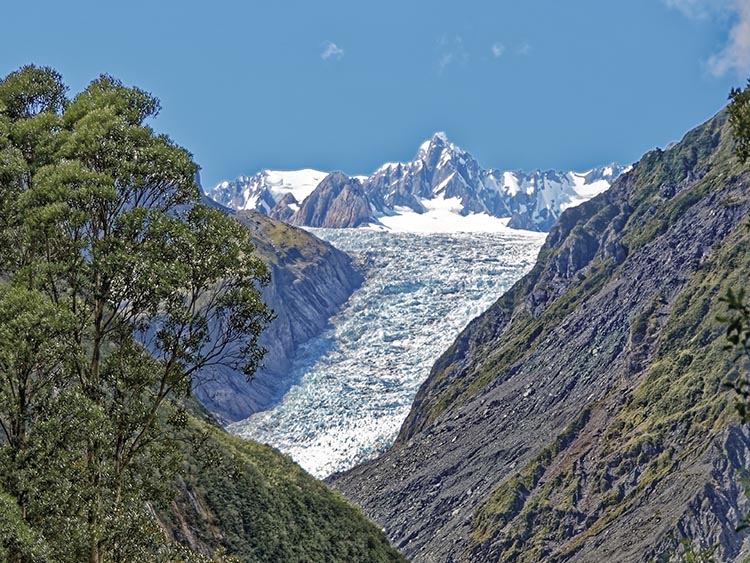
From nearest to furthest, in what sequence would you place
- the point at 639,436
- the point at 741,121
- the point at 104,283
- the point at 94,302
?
the point at 741,121 < the point at 104,283 < the point at 94,302 < the point at 639,436

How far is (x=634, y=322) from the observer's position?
14750cm

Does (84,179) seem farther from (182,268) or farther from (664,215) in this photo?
(664,215)

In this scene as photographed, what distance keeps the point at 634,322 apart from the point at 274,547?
4378 inches

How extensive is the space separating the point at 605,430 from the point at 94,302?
113862 mm

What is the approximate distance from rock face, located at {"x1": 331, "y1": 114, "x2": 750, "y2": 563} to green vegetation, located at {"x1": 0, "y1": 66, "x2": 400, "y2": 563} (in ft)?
244

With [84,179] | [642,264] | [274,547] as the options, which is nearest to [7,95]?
[84,179]

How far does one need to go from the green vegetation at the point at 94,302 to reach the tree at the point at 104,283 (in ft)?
0.13

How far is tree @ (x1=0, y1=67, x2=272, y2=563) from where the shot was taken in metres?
→ 17.9

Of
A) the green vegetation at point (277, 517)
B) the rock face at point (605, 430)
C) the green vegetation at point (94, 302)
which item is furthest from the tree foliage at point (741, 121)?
the rock face at point (605, 430)

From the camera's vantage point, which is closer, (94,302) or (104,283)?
(104,283)

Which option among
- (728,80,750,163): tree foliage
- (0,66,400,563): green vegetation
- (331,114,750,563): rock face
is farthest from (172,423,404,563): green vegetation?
(331,114,750,563): rock face

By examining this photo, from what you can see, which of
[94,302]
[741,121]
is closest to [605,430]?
[94,302]

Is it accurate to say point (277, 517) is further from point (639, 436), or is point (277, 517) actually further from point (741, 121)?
point (639, 436)

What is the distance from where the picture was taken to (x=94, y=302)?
19859 millimetres
